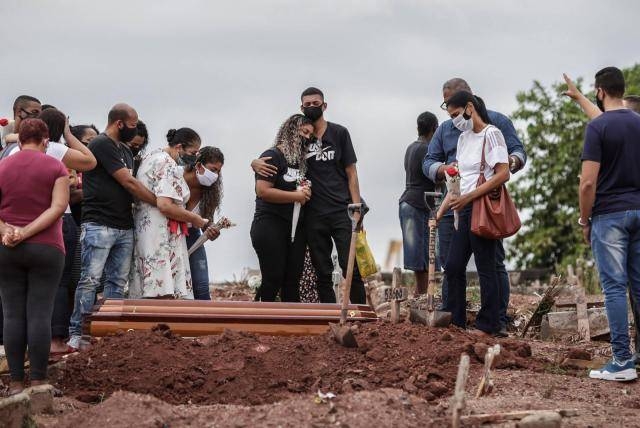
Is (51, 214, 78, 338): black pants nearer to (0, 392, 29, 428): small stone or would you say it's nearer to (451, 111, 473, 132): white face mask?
(0, 392, 29, 428): small stone

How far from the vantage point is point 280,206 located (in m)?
10.0

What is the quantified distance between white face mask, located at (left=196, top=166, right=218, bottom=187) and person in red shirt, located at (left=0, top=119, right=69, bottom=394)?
268cm

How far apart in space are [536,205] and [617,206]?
16.7 m

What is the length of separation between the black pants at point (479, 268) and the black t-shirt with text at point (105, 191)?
2569 mm

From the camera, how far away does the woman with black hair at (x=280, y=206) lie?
10008 millimetres

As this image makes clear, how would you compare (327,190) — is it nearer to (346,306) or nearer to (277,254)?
(277,254)

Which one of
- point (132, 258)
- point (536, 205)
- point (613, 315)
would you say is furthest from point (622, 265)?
point (536, 205)

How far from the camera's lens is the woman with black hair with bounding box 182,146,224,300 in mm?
10047

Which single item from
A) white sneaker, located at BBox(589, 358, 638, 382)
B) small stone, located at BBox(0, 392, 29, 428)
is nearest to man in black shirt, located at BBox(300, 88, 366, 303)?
white sneaker, located at BBox(589, 358, 638, 382)

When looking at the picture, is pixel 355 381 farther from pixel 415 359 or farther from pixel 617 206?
pixel 617 206

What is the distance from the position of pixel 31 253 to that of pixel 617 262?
3.88 metres

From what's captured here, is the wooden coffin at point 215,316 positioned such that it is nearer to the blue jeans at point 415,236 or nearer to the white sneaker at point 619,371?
the white sneaker at point 619,371

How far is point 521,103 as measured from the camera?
82.1 feet

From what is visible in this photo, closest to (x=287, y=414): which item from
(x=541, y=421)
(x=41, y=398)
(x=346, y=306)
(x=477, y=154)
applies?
(x=541, y=421)
